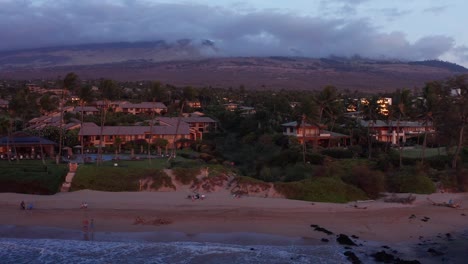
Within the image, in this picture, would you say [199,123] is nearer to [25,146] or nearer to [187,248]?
[25,146]

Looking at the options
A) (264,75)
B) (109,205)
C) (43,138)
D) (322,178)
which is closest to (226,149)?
(43,138)

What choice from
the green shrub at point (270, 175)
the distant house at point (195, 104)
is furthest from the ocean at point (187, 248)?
the distant house at point (195, 104)

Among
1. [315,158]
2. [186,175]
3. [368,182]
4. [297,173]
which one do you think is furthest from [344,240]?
[315,158]

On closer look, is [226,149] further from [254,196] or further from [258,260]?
[258,260]

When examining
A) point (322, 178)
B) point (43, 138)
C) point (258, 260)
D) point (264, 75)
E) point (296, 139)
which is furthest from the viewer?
point (264, 75)

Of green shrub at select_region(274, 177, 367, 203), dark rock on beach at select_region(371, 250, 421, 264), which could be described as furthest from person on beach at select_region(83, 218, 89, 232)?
dark rock on beach at select_region(371, 250, 421, 264)

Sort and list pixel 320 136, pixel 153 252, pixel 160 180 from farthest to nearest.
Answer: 1. pixel 320 136
2. pixel 160 180
3. pixel 153 252

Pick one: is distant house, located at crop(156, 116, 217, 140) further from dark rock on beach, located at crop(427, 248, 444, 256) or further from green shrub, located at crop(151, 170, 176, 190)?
dark rock on beach, located at crop(427, 248, 444, 256)

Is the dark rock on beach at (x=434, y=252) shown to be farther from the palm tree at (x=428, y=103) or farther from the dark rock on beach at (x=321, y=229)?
the palm tree at (x=428, y=103)
